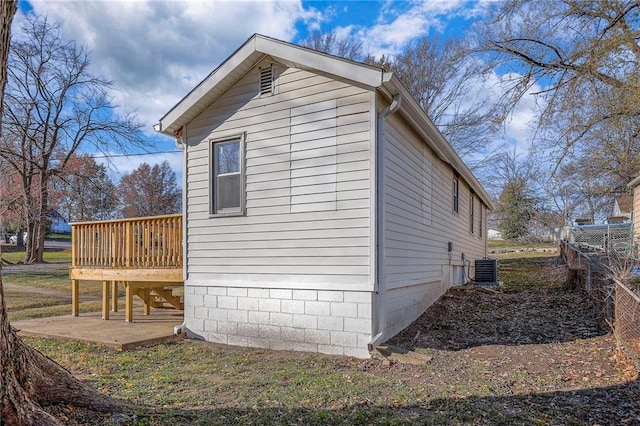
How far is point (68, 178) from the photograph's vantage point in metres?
24.1

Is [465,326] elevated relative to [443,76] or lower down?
lower down

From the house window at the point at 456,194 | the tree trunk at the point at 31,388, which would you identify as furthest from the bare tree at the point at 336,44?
the tree trunk at the point at 31,388

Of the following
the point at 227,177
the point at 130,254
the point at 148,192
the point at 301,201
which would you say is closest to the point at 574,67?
the point at 301,201

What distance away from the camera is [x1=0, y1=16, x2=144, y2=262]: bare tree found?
65.8ft

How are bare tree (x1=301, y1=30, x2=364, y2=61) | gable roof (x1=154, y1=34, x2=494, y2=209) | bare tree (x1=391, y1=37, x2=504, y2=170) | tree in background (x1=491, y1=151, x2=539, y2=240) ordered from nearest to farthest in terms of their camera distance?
gable roof (x1=154, y1=34, x2=494, y2=209), bare tree (x1=391, y1=37, x2=504, y2=170), bare tree (x1=301, y1=30, x2=364, y2=61), tree in background (x1=491, y1=151, x2=539, y2=240)

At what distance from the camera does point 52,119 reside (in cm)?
2228

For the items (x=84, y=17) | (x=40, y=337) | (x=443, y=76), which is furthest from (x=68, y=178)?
(x=443, y=76)

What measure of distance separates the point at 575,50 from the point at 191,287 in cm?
986

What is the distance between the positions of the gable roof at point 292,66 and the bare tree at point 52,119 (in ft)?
55.2

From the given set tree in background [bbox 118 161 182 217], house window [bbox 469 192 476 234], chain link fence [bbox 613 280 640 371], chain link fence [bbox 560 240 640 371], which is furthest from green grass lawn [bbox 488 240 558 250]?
tree in background [bbox 118 161 182 217]

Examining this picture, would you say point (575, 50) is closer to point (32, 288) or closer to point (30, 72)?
point (32, 288)

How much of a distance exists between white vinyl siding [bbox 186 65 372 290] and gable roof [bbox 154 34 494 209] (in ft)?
0.54

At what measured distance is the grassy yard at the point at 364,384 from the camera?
3.62 meters

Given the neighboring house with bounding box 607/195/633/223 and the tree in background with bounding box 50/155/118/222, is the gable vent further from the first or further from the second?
the neighboring house with bounding box 607/195/633/223
